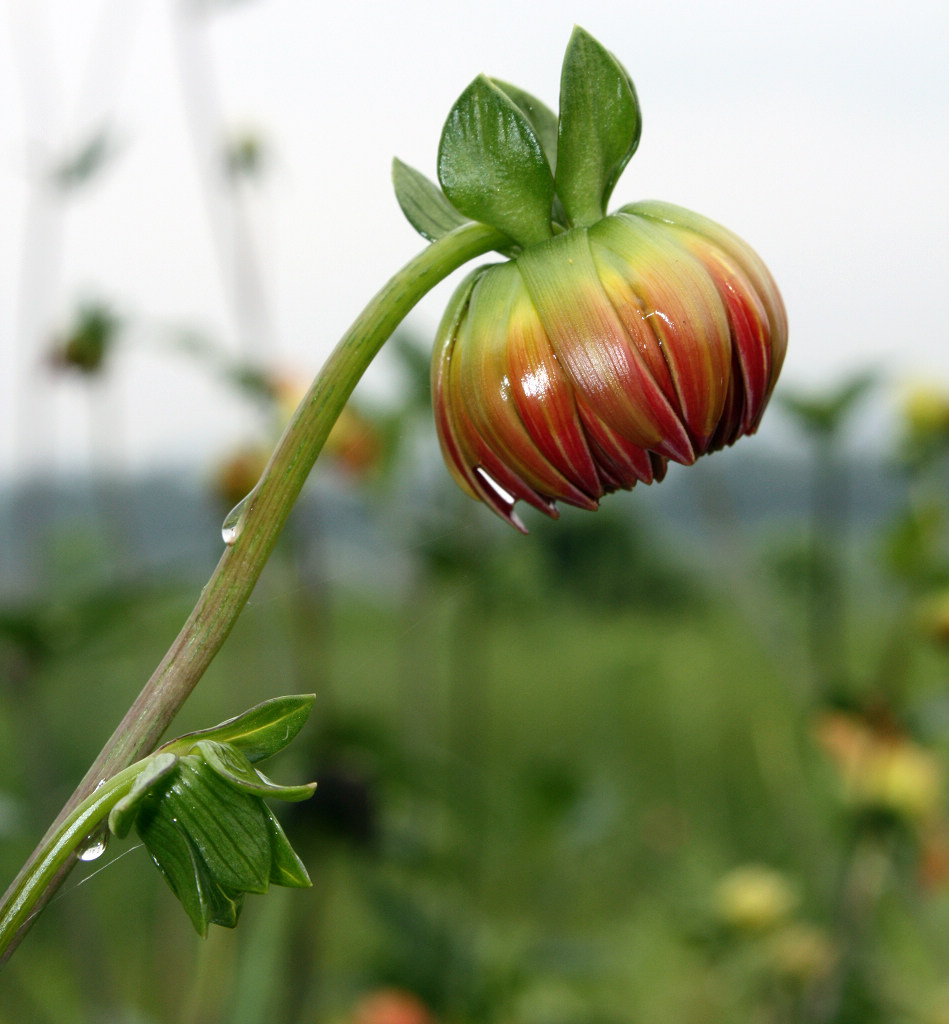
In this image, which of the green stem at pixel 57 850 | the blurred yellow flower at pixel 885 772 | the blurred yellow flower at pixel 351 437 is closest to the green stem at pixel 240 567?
the green stem at pixel 57 850

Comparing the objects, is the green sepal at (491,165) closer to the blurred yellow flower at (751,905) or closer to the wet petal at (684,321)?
the wet petal at (684,321)

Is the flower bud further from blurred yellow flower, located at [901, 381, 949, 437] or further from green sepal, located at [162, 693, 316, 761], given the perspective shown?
blurred yellow flower, located at [901, 381, 949, 437]

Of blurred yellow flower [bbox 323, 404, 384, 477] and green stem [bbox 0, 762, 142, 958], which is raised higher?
green stem [bbox 0, 762, 142, 958]

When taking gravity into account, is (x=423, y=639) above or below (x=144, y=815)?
below

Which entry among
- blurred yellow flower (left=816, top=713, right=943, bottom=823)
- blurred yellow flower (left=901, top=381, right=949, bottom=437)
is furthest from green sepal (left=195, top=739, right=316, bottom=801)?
blurred yellow flower (left=901, top=381, right=949, bottom=437)

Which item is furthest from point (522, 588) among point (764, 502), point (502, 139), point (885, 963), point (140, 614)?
point (502, 139)

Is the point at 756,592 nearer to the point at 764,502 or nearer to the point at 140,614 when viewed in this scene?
the point at 764,502

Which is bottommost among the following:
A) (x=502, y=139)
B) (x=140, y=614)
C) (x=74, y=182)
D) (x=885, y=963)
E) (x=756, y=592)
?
(x=885, y=963)
